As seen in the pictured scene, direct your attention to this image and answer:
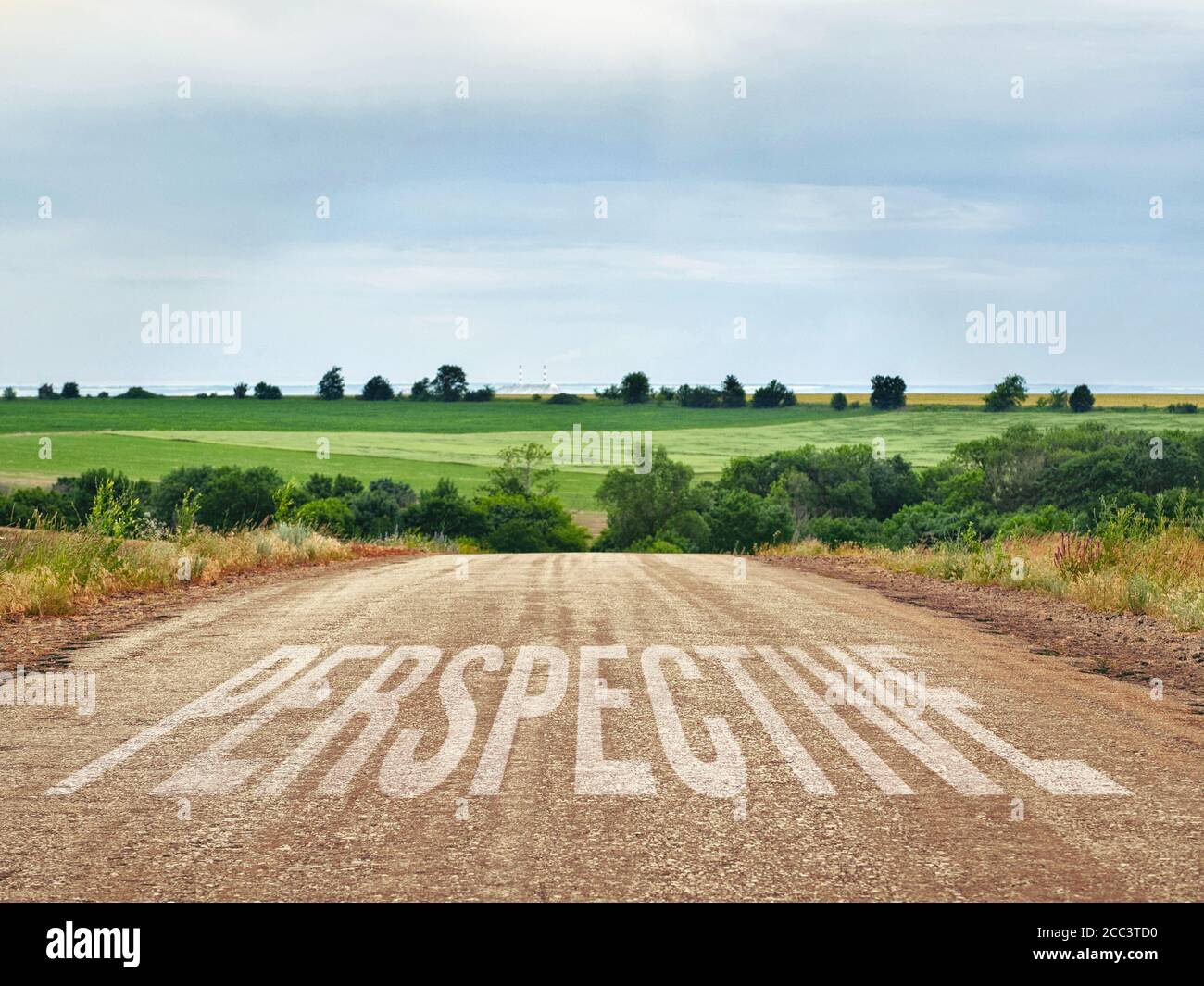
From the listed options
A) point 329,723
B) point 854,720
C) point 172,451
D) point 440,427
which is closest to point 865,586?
point 854,720

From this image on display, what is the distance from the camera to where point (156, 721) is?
8305mm

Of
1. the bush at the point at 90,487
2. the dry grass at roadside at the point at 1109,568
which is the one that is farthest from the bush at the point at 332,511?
the dry grass at roadside at the point at 1109,568

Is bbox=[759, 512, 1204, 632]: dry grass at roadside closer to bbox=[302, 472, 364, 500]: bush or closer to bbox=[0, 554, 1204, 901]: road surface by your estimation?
bbox=[0, 554, 1204, 901]: road surface

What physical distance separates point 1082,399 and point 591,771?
125 meters

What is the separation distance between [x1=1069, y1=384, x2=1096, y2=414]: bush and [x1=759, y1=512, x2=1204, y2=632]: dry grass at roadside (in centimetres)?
10252

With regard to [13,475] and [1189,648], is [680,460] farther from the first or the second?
[1189,648]

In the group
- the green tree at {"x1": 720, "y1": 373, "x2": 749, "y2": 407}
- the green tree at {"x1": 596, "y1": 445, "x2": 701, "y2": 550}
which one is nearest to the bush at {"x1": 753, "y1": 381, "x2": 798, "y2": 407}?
the green tree at {"x1": 720, "y1": 373, "x2": 749, "y2": 407}

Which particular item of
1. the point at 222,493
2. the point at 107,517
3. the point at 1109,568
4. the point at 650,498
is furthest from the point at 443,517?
the point at 1109,568

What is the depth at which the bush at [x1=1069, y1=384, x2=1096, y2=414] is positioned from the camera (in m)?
119

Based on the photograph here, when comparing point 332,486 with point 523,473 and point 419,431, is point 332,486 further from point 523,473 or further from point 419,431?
point 419,431

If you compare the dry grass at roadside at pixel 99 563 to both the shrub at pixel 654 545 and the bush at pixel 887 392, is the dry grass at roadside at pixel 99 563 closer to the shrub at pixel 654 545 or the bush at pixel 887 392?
the shrub at pixel 654 545

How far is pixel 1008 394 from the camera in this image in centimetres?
12762

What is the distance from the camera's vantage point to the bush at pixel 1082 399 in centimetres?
11906

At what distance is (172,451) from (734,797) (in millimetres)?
93424
